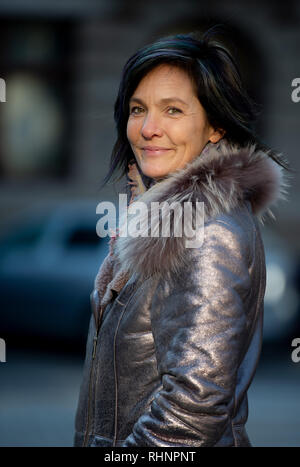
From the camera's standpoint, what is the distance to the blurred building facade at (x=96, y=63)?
45.8ft

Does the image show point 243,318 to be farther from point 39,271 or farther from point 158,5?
point 158,5

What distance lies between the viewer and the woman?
181cm

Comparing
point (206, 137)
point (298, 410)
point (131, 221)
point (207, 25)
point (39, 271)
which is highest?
point (207, 25)

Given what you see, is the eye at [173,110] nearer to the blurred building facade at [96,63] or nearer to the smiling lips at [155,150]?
the smiling lips at [155,150]

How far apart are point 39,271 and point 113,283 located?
638 cm

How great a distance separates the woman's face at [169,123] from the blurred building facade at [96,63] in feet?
38.5

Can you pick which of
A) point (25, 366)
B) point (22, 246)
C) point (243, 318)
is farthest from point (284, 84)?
point (243, 318)

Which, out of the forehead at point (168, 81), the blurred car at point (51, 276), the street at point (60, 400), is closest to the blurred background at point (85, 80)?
the blurred car at point (51, 276)

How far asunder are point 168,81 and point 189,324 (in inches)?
30.1

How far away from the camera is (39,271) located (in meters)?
8.39
